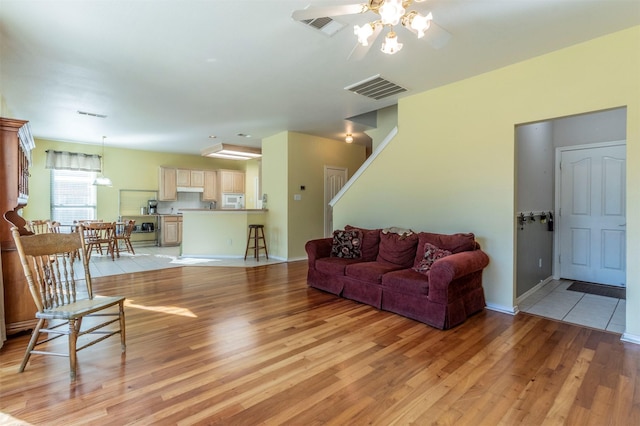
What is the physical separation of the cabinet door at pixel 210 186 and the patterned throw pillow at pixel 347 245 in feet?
20.0

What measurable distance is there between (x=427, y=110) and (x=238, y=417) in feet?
12.8

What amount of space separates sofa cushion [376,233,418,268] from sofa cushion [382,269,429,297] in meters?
0.31

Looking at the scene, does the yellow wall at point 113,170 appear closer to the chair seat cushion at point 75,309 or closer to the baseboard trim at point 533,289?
the chair seat cushion at point 75,309

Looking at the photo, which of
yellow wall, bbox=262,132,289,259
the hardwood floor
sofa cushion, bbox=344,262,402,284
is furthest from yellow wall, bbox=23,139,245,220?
sofa cushion, bbox=344,262,402,284

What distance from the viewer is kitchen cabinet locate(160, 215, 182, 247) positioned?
27.9ft

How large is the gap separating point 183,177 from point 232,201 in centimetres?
159

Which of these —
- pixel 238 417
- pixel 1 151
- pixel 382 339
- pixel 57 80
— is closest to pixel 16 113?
pixel 57 80

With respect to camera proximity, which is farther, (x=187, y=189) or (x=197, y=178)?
(x=197, y=178)

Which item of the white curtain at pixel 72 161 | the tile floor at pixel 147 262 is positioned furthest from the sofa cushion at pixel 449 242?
the white curtain at pixel 72 161

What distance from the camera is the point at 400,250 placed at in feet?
12.6

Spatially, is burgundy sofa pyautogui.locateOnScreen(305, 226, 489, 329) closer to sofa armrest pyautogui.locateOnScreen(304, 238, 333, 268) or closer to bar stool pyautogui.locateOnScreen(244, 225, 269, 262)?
sofa armrest pyautogui.locateOnScreen(304, 238, 333, 268)

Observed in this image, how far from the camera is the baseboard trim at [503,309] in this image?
11.0 ft

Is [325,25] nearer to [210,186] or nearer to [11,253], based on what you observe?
[11,253]

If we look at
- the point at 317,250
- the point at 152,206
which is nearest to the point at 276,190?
the point at 317,250
